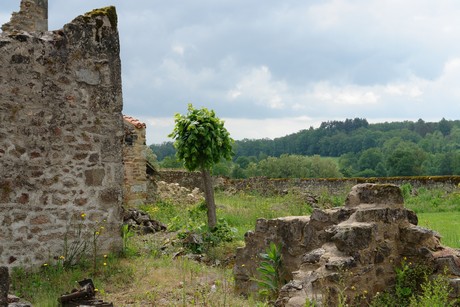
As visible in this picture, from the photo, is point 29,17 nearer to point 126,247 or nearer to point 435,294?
point 126,247

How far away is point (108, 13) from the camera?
10.1m

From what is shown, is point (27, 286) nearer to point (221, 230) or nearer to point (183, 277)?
point (183, 277)

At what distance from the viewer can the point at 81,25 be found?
979 centimetres

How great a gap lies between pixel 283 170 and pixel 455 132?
4267 cm

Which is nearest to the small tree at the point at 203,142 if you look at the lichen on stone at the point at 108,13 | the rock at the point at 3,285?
the lichen on stone at the point at 108,13

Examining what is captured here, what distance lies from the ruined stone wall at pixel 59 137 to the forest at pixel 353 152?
41690 mm

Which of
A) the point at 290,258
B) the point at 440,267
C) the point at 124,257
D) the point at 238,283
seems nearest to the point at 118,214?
the point at 124,257

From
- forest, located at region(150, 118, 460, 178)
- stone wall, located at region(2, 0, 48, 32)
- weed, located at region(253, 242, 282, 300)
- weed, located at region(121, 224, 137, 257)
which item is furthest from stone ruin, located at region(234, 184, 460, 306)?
forest, located at region(150, 118, 460, 178)

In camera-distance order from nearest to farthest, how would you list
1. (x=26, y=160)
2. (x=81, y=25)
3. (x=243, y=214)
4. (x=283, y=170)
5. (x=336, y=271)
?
(x=336, y=271), (x=26, y=160), (x=81, y=25), (x=243, y=214), (x=283, y=170)

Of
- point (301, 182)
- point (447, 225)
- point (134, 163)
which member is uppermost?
point (134, 163)

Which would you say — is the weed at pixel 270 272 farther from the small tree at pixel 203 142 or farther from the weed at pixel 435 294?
the small tree at pixel 203 142

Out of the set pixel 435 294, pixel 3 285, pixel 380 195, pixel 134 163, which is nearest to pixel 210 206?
pixel 380 195

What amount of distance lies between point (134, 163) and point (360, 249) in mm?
14773

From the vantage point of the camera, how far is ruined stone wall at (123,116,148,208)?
2011cm
